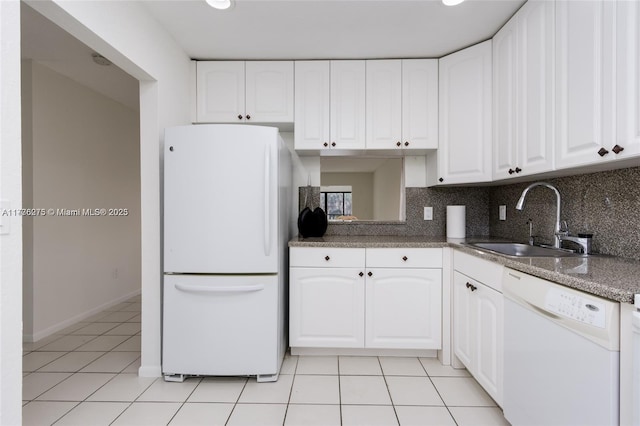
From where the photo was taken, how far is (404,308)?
2.12m

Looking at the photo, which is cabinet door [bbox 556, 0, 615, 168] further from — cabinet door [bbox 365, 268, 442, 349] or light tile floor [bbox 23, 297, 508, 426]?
light tile floor [bbox 23, 297, 508, 426]

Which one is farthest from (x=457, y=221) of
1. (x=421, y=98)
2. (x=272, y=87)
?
(x=272, y=87)

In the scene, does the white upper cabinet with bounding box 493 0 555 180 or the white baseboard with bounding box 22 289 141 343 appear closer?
the white upper cabinet with bounding box 493 0 555 180

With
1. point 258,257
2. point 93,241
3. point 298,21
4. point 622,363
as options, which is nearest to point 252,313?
point 258,257

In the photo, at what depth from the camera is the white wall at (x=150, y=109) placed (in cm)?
170

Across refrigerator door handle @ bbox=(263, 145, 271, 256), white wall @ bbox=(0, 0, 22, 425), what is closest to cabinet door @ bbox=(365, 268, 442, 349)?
refrigerator door handle @ bbox=(263, 145, 271, 256)

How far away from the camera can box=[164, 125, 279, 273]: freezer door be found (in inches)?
73.2

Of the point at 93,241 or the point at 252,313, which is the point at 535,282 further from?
the point at 93,241

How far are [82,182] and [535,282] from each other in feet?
12.4

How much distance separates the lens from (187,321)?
1.90 meters

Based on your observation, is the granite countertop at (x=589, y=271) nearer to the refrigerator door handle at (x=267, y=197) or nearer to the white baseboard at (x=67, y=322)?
the refrigerator door handle at (x=267, y=197)

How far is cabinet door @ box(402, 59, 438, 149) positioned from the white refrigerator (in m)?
1.11

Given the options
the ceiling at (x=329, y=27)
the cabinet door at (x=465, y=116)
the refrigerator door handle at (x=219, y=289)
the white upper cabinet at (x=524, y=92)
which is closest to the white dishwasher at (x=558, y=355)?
the white upper cabinet at (x=524, y=92)

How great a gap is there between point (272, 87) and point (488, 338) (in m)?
2.21
